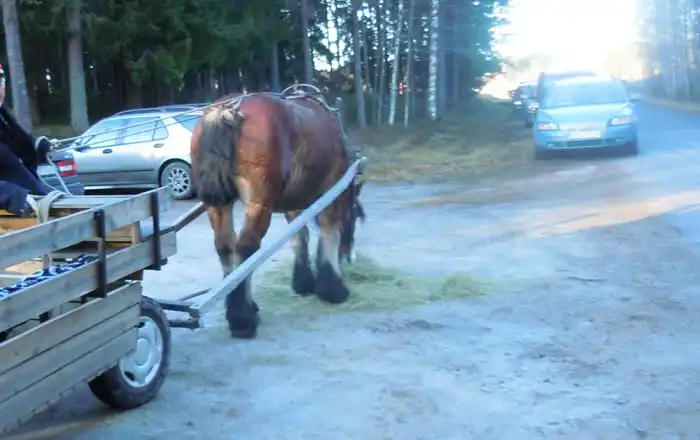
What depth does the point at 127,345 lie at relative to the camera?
4.76 m

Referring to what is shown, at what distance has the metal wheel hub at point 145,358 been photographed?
515cm

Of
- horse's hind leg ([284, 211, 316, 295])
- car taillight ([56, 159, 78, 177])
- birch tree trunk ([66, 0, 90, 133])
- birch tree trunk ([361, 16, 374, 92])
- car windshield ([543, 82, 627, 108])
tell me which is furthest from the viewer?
birch tree trunk ([361, 16, 374, 92])

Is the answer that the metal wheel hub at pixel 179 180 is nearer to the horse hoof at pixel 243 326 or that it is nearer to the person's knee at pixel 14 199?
the horse hoof at pixel 243 326

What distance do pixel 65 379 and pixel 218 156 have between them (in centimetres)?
285

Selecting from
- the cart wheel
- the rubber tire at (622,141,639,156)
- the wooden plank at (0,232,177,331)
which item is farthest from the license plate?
the wooden plank at (0,232,177,331)

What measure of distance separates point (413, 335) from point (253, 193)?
1.62 meters

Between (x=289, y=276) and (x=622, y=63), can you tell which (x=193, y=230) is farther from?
(x=622, y=63)

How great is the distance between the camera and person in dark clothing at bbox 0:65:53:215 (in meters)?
4.93

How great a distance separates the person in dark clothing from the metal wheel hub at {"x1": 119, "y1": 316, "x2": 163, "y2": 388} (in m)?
0.96

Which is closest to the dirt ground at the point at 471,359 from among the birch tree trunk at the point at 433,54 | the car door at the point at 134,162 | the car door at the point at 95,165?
the car door at the point at 134,162

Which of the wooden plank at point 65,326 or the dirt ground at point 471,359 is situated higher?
the wooden plank at point 65,326

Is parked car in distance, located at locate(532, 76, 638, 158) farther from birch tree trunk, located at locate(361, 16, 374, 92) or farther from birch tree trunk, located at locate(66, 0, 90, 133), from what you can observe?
birch tree trunk, located at locate(361, 16, 374, 92)

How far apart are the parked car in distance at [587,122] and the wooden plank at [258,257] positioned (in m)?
12.1

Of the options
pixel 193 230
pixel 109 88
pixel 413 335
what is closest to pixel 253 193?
pixel 413 335
